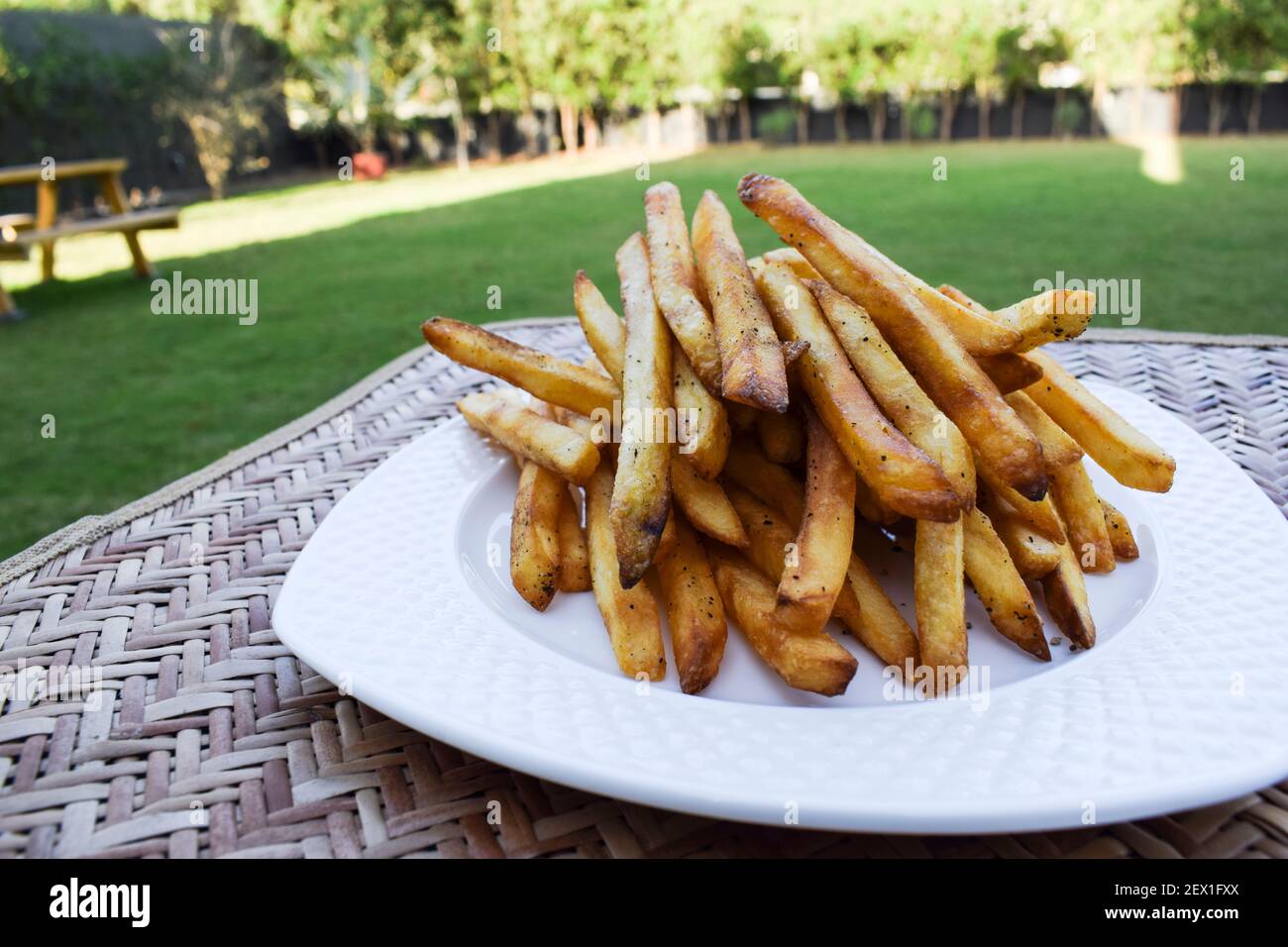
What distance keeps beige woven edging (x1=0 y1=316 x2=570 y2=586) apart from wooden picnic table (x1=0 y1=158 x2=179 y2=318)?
745 centimetres

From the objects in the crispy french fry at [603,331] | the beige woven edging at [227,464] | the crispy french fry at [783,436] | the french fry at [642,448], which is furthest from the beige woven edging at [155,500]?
the crispy french fry at [783,436]

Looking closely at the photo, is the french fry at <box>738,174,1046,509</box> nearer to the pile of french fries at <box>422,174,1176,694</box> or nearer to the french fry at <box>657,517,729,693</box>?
the pile of french fries at <box>422,174,1176,694</box>

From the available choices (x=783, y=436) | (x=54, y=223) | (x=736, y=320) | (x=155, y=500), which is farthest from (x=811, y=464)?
(x=54, y=223)

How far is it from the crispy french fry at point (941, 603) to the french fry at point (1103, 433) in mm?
428

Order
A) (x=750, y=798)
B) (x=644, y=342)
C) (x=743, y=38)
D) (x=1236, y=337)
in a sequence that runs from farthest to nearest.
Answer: (x=743, y=38) < (x=1236, y=337) < (x=644, y=342) < (x=750, y=798)

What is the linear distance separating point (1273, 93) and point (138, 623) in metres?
30.1

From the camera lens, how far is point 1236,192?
532 inches

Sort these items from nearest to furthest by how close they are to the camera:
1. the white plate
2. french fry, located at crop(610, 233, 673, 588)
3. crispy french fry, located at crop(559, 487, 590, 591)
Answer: the white plate, french fry, located at crop(610, 233, 673, 588), crispy french fry, located at crop(559, 487, 590, 591)

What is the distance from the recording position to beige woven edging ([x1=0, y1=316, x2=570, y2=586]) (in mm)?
1970

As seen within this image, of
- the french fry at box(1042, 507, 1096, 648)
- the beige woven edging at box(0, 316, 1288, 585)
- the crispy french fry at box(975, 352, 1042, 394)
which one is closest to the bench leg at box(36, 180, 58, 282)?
the beige woven edging at box(0, 316, 1288, 585)

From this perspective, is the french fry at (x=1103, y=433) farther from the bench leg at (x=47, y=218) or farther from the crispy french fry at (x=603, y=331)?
the bench leg at (x=47, y=218)

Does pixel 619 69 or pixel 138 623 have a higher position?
pixel 619 69
